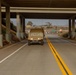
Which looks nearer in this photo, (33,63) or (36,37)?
(33,63)

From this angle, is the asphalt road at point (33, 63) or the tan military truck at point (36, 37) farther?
the tan military truck at point (36, 37)

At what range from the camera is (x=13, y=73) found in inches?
485

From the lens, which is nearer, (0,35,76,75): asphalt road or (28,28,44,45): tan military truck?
(0,35,76,75): asphalt road

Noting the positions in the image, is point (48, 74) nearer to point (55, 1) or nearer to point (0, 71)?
point (0, 71)

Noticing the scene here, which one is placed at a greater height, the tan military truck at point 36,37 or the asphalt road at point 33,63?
the tan military truck at point 36,37

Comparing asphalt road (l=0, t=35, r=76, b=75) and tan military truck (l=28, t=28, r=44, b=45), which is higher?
tan military truck (l=28, t=28, r=44, b=45)

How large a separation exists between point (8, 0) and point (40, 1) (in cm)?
456

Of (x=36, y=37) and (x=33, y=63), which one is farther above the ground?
(x=36, y=37)

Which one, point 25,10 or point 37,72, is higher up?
point 25,10

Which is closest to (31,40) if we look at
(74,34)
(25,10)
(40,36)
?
(40,36)

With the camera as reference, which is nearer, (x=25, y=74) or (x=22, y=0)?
(x=25, y=74)

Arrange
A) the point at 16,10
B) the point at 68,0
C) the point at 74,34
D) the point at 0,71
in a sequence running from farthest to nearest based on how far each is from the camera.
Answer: the point at 74,34 → the point at 16,10 → the point at 68,0 → the point at 0,71

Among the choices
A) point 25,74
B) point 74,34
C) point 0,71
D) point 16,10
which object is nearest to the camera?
point 25,74

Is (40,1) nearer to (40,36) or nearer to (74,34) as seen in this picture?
(40,36)
